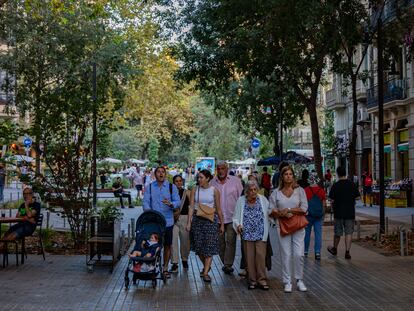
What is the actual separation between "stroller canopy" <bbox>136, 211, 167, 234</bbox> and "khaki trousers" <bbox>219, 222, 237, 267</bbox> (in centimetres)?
133

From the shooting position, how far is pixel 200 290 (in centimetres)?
1013

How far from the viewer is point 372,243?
54.0 feet

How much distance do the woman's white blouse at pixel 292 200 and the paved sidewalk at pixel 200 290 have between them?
1.19 metres

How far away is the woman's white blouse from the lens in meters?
10.2

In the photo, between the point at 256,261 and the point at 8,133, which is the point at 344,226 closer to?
the point at 256,261

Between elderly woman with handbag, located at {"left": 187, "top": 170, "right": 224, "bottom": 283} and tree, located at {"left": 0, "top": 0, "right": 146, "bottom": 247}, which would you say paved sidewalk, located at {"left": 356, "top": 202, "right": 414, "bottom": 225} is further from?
elderly woman with handbag, located at {"left": 187, "top": 170, "right": 224, "bottom": 283}

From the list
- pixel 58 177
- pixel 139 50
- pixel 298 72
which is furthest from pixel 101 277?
pixel 139 50

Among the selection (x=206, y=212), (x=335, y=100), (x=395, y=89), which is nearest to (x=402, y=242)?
(x=206, y=212)

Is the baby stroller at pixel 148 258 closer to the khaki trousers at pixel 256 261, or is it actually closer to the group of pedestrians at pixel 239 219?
the group of pedestrians at pixel 239 219

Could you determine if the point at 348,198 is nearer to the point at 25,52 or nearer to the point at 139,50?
the point at 25,52

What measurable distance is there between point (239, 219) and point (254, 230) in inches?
11.6

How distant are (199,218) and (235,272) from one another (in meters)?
1.43

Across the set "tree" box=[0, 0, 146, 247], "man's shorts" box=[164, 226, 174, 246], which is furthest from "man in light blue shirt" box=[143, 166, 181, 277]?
"tree" box=[0, 0, 146, 247]

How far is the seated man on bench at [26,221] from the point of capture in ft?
41.1
